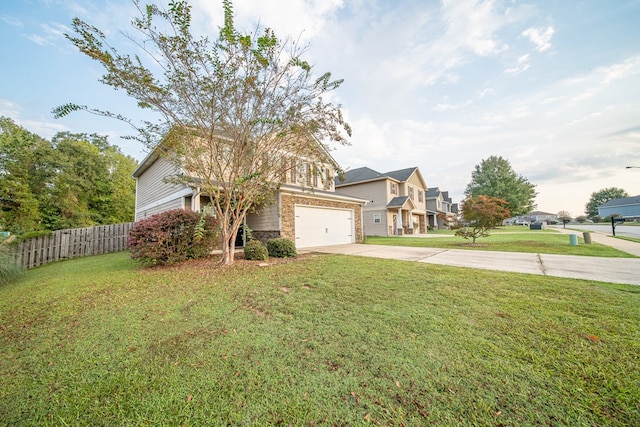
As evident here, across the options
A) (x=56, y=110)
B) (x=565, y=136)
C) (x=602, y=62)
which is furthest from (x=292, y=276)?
(x=565, y=136)

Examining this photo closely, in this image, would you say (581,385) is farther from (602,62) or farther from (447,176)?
(447,176)

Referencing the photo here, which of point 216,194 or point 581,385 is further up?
point 216,194

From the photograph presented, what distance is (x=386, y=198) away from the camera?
19.6 meters

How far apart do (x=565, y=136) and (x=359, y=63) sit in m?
11.8

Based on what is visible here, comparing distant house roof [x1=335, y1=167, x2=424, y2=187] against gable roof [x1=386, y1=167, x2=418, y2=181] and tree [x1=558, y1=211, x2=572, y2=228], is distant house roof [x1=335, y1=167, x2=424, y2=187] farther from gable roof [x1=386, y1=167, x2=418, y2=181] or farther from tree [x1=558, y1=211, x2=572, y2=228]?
tree [x1=558, y1=211, x2=572, y2=228]

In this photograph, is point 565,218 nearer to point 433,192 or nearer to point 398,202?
point 433,192

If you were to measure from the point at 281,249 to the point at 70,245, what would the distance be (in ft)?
32.1

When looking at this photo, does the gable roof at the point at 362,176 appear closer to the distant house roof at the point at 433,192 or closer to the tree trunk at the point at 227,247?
the distant house roof at the point at 433,192

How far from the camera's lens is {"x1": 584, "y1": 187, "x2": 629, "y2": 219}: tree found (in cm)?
5356

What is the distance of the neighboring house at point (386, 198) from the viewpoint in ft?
64.6

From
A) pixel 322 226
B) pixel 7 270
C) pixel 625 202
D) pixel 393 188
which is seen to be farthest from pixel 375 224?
pixel 625 202

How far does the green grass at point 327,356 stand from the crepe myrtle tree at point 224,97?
3660mm

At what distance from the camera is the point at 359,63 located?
905 cm

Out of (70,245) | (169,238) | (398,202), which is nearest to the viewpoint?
(169,238)
